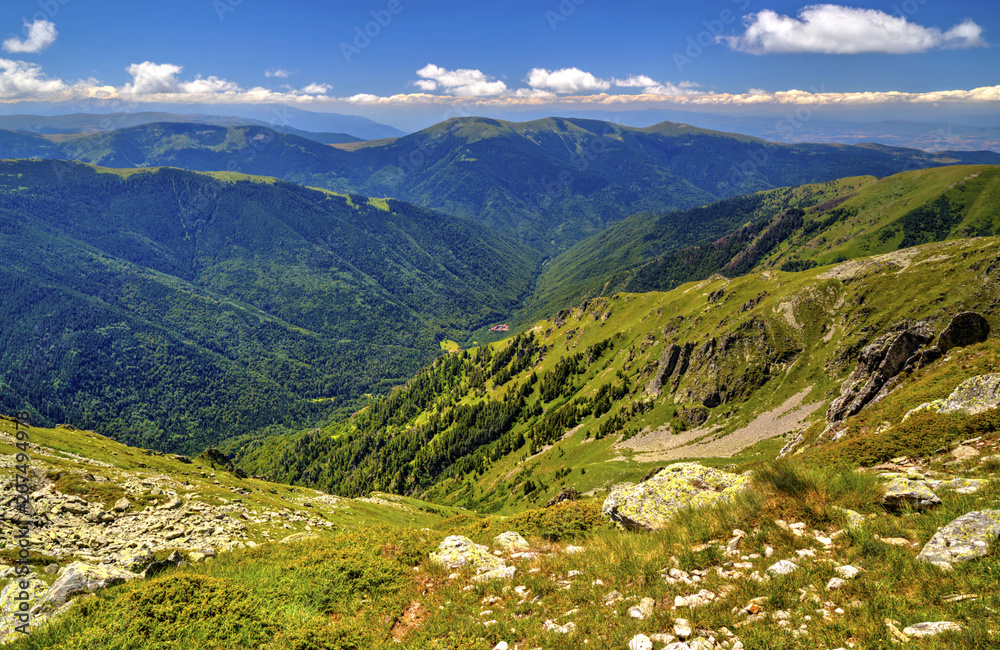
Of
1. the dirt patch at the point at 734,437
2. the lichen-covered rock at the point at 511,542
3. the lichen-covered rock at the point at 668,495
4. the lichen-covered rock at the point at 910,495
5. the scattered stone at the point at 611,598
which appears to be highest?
the lichen-covered rock at the point at 910,495

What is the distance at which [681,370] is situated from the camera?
13725 cm

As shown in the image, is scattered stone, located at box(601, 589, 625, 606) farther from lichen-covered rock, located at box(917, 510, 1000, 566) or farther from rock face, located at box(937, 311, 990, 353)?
rock face, located at box(937, 311, 990, 353)

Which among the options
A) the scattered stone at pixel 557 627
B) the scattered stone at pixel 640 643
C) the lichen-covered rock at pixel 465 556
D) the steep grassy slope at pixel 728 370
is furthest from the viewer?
the steep grassy slope at pixel 728 370

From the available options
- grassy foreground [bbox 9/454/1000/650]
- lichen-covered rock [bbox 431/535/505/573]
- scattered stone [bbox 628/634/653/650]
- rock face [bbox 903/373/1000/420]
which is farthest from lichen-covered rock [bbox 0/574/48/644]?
rock face [bbox 903/373/1000/420]

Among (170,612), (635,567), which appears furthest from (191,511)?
(635,567)

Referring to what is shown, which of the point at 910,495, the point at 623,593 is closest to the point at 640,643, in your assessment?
the point at 623,593

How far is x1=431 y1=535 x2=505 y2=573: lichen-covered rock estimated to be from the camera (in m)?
18.7

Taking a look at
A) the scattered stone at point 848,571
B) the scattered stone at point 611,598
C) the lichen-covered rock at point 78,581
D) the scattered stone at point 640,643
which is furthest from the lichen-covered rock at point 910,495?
the lichen-covered rock at point 78,581

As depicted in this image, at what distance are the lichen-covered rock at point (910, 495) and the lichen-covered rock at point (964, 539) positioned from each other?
198 centimetres

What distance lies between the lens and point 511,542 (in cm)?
2112

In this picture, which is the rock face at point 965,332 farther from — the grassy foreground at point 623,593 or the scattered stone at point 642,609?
the scattered stone at point 642,609

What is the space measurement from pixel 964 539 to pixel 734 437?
99.6 m

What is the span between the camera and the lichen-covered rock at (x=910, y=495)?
13.5m

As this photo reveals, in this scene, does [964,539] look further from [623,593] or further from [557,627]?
[557,627]
